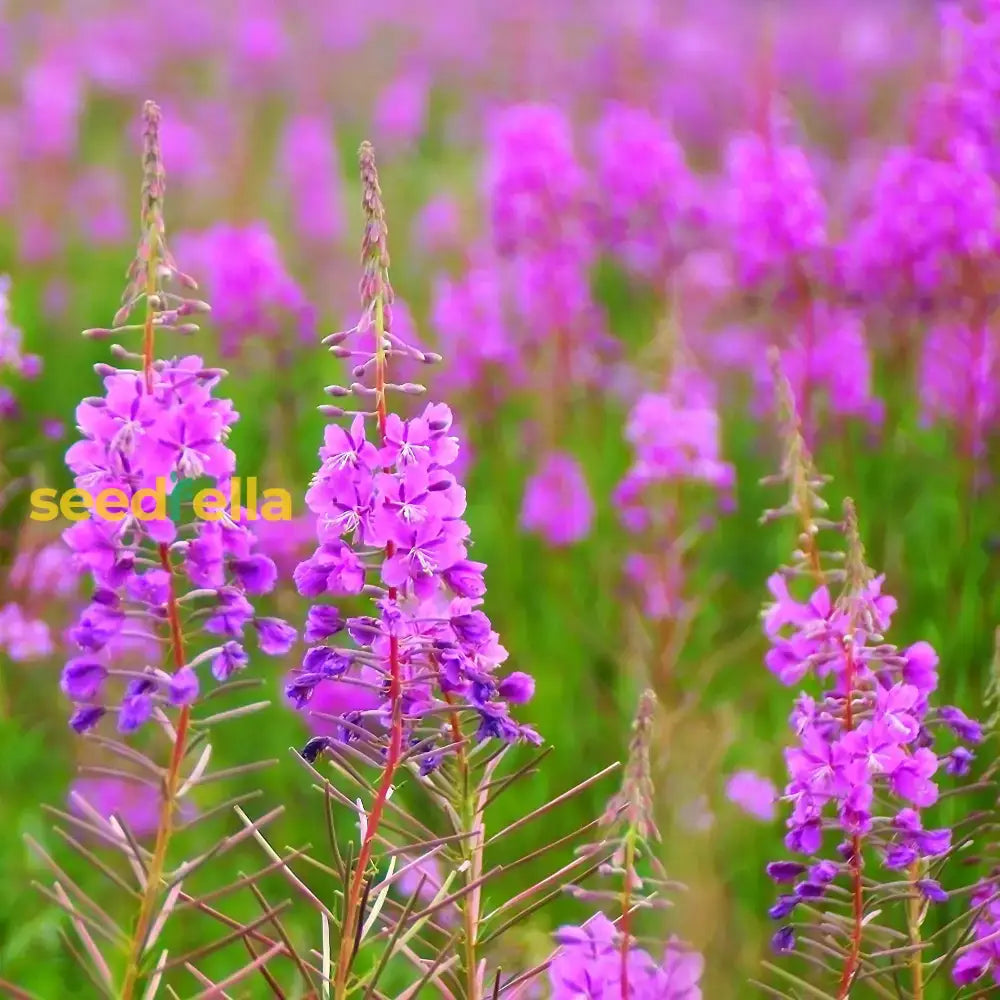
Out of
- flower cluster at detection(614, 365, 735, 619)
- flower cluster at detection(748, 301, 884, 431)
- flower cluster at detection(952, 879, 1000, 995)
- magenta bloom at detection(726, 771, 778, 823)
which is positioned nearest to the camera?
flower cluster at detection(952, 879, 1000, 995)

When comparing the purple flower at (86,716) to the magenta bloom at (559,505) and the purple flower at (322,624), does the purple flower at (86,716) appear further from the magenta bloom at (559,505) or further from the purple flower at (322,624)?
the magenta bloom at (559,505)

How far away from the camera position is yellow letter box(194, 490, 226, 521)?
5.90 feet

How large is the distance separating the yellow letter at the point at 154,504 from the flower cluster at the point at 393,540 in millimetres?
188

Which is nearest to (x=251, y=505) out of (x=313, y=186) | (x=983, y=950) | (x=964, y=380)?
(x=983, y=950)

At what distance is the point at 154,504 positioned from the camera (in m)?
1.77

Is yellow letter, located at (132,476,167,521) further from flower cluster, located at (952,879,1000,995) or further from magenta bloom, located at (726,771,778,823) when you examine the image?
magenta bloom, located at (726,771,778,823)

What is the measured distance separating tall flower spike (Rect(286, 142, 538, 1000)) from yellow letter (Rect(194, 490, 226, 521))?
11 cm

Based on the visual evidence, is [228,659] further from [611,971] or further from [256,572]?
[611,971]

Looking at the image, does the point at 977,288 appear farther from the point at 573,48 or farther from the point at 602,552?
the point at 573,48

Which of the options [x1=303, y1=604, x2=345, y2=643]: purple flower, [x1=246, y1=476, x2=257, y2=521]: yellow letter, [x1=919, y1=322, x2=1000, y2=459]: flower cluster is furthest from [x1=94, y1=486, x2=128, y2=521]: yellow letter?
[x1=919, y1=322, x2=1000, y2=459]: flower cluster

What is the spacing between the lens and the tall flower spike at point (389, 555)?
1.82 m

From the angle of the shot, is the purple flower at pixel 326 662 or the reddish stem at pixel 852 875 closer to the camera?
the purple flower at pixel 326 662

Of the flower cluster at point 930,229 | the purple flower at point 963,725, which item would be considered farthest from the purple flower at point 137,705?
the flower cluster at point 930,229

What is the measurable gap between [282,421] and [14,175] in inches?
237
